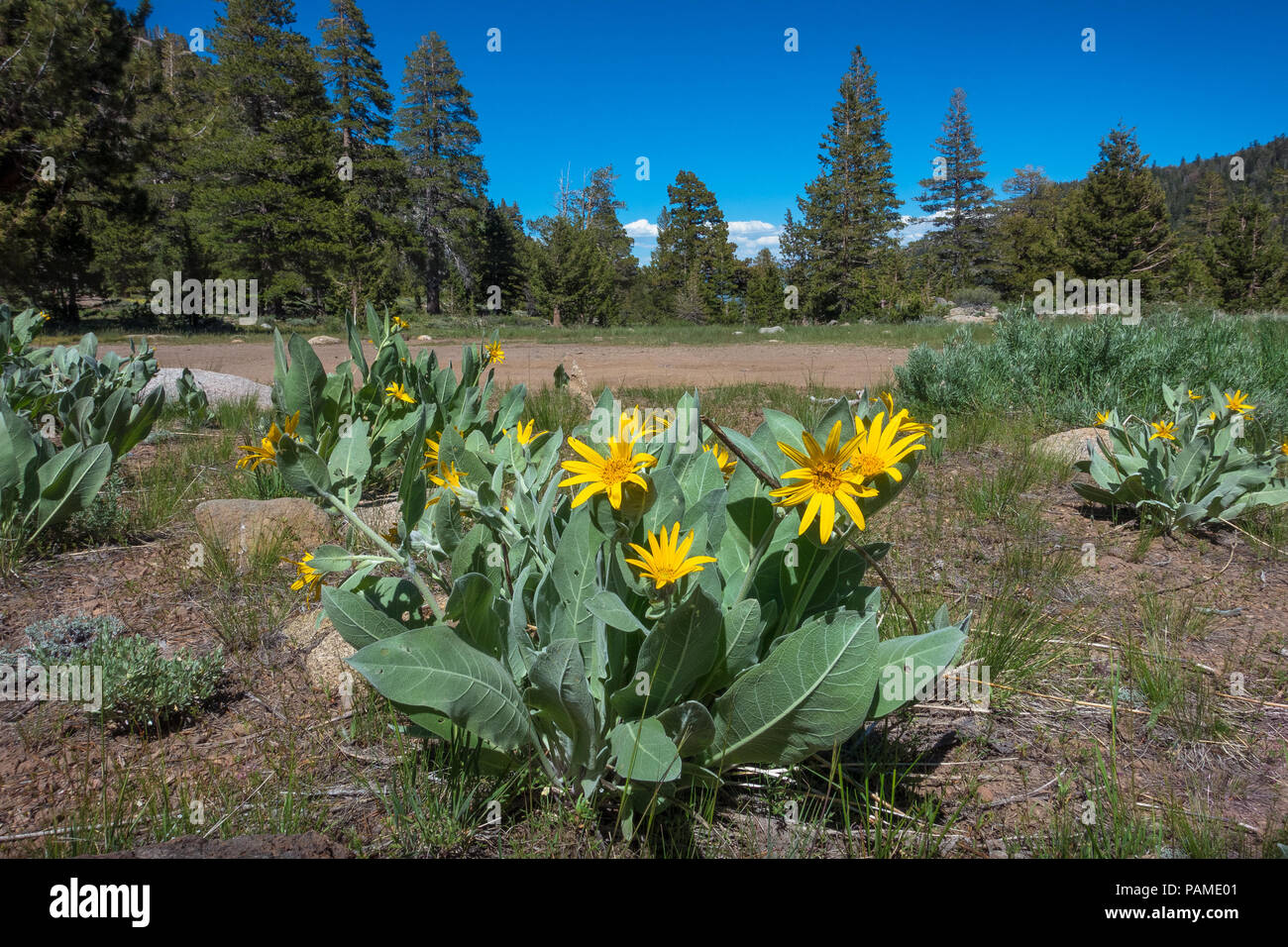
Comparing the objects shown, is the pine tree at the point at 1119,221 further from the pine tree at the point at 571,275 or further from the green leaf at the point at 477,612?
the green leaf at the point at 477,612

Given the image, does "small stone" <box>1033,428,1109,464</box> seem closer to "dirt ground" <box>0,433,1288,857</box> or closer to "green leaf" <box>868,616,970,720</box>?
"dirt ground" <box>0,433,1288,857</box>

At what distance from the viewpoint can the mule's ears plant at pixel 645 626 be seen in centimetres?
111

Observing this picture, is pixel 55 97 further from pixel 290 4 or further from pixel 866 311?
pixel 866 311

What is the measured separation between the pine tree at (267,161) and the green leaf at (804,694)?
2624 cm

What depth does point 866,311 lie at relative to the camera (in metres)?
28.6

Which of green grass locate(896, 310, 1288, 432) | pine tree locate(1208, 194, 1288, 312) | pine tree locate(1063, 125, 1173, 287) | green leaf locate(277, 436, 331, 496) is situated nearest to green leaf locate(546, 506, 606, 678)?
green leaf locate(277, 436, 331, 496)

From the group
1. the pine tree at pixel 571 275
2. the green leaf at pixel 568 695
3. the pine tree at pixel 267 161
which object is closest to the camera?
the green leaf at pixel 568 695

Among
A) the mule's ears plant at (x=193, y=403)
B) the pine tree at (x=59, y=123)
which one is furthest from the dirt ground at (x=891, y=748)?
the pine tree at (x=59, y=123)

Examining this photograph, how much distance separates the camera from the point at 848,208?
33.1 metres

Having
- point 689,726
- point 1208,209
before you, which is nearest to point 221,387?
point 689,726

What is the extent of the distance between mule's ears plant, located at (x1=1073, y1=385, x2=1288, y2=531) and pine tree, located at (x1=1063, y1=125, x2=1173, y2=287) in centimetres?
3249

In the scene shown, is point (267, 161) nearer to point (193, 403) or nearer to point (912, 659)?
point (193, 403)

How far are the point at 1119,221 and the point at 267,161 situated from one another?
3406 cm

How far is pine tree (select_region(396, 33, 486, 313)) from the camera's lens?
101 feet
